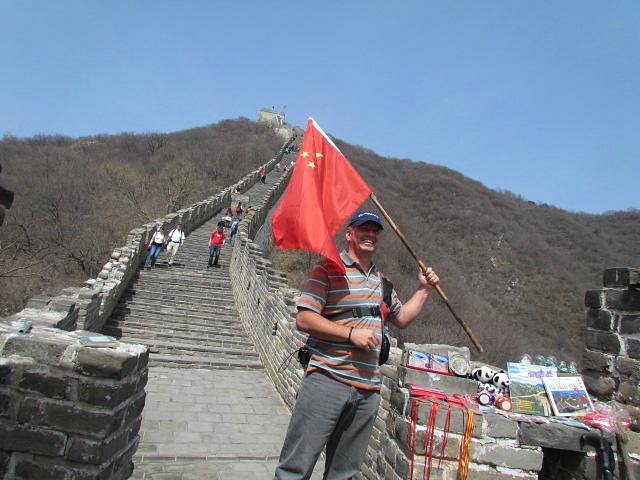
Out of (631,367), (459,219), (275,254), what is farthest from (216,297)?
(459,219)

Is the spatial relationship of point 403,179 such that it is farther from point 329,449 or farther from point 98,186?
point 329,449

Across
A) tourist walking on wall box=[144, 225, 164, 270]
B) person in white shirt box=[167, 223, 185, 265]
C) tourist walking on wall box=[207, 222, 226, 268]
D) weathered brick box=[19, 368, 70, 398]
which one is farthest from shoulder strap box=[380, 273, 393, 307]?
person in white shirt box=[167, 223, 185, 265]

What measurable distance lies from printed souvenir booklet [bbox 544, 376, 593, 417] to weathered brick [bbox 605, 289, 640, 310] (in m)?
1.35

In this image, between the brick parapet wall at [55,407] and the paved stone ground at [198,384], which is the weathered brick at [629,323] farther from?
the brick parapet wall at [55,407]

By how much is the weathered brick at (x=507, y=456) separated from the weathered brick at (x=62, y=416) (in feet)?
8.03

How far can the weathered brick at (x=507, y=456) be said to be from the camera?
3465 millimetres

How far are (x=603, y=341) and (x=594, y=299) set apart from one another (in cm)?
45

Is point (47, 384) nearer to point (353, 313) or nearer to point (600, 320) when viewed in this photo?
point (353, 313)

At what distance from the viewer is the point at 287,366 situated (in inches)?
359

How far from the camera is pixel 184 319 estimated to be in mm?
13281

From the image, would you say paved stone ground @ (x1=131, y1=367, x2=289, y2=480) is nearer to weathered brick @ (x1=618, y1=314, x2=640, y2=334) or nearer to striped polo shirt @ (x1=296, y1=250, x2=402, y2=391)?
striped polo shirt @ (x1=296, y1=250, x2=402, y2=391)

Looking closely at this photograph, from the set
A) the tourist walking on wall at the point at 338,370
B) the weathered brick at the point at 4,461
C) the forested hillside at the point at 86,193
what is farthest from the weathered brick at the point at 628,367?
the forested hillside at the point at 86,193

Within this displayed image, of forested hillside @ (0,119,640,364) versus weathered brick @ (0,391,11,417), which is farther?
forested hillside @ (0,119,640,364)

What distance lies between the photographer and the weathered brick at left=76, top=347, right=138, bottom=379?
2.73 m
